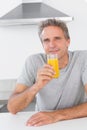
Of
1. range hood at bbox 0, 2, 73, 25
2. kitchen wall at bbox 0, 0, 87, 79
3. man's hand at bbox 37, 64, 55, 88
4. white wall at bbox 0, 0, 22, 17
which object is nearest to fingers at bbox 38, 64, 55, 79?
man's hand at bbox 37, 64, 55, 88

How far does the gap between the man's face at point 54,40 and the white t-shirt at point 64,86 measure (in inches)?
4.7

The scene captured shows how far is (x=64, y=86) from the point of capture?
1743 mm

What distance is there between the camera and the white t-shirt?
175 cm

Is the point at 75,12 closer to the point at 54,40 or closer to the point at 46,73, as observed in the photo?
the point at 54,40

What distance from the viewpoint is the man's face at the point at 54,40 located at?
171 centimetres

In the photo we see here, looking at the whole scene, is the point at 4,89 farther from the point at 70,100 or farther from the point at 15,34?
the point at 70,100

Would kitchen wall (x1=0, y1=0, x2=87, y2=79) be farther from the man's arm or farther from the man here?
the man's arm

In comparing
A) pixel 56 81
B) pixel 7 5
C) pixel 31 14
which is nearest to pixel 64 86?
pixel 56 81

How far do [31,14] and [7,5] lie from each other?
0.45 meters

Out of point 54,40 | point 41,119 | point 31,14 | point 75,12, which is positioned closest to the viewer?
point 41,119

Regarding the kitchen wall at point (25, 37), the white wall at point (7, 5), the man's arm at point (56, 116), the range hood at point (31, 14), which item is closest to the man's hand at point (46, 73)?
the man's arm at point (56, 116)

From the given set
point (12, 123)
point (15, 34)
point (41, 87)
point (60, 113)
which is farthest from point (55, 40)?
point (15, 34)

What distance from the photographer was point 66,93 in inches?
68.7

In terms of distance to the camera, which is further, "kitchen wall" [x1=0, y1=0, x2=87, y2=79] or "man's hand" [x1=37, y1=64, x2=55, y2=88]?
"kitchen wall" [x1=0, y1=0, x2=87, y2=79]
